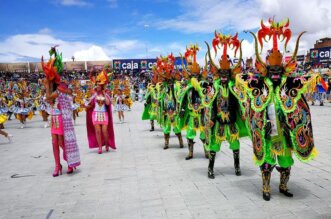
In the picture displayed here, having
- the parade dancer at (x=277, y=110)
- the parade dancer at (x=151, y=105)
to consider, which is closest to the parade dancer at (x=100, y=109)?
the parade dancer at (x=151, y=105)

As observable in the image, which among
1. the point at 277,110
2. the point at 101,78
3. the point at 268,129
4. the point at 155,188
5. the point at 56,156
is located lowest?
the point at 155,188

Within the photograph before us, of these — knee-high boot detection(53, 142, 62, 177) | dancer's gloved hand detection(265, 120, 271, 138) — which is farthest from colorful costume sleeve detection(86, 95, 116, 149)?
dancer's gloved hand detection(265, 120, 271, 138)

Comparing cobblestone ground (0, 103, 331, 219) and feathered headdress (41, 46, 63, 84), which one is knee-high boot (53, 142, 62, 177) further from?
feathered headdress (41, 46, 63, 84)

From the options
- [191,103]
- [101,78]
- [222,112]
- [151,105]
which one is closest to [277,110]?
[222,112]

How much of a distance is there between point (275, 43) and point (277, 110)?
96 centimetres

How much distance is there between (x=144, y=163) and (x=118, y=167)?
0.59 metres

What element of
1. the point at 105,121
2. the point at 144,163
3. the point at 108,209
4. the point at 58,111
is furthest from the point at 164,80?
the point at 108,209

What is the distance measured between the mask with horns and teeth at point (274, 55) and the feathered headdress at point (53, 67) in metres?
3.73

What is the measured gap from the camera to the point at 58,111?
20.3 feet

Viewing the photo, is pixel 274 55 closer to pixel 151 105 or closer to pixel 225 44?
pixel 225 44

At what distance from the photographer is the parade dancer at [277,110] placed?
4141mm

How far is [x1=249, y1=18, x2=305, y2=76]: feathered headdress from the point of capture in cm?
431

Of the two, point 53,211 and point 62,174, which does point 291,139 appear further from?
point 62,174

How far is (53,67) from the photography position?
19.8 feet
